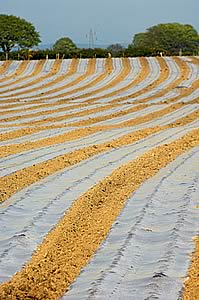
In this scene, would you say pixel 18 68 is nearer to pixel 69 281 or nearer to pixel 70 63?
pixel 70 63

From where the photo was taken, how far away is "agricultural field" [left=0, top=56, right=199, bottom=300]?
3.01m

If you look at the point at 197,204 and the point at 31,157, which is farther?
the point at 31,157

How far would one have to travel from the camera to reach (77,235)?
380 centimetres

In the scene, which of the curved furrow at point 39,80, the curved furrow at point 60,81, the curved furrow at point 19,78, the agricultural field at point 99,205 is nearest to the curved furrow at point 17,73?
the curved furrow at point 19,78

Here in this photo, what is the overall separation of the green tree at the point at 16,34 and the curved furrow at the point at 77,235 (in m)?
47.3

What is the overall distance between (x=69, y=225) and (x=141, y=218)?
1.78ft

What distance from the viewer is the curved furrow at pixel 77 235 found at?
295cm

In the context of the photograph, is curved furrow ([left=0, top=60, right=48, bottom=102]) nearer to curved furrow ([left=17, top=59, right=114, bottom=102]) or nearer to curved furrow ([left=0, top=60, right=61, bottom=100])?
curved furrow ([left=0, top=60, right=61, bottom=100])

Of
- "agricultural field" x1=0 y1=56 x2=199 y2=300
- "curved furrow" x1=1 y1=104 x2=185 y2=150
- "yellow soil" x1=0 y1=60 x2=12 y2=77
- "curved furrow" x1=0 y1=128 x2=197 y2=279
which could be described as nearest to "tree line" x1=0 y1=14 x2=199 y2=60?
"yellow soil" x1=0 y1=60 x2=12 y2=77

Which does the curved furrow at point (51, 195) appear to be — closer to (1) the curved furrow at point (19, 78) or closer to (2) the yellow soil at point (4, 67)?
(1) the curved furrow at point (19, 78)

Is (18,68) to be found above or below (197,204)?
above

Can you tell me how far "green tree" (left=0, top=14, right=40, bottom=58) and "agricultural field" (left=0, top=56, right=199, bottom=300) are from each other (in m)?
41.6

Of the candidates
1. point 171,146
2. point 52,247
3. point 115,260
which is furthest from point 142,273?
point 171,146

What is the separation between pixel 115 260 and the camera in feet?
10.7
